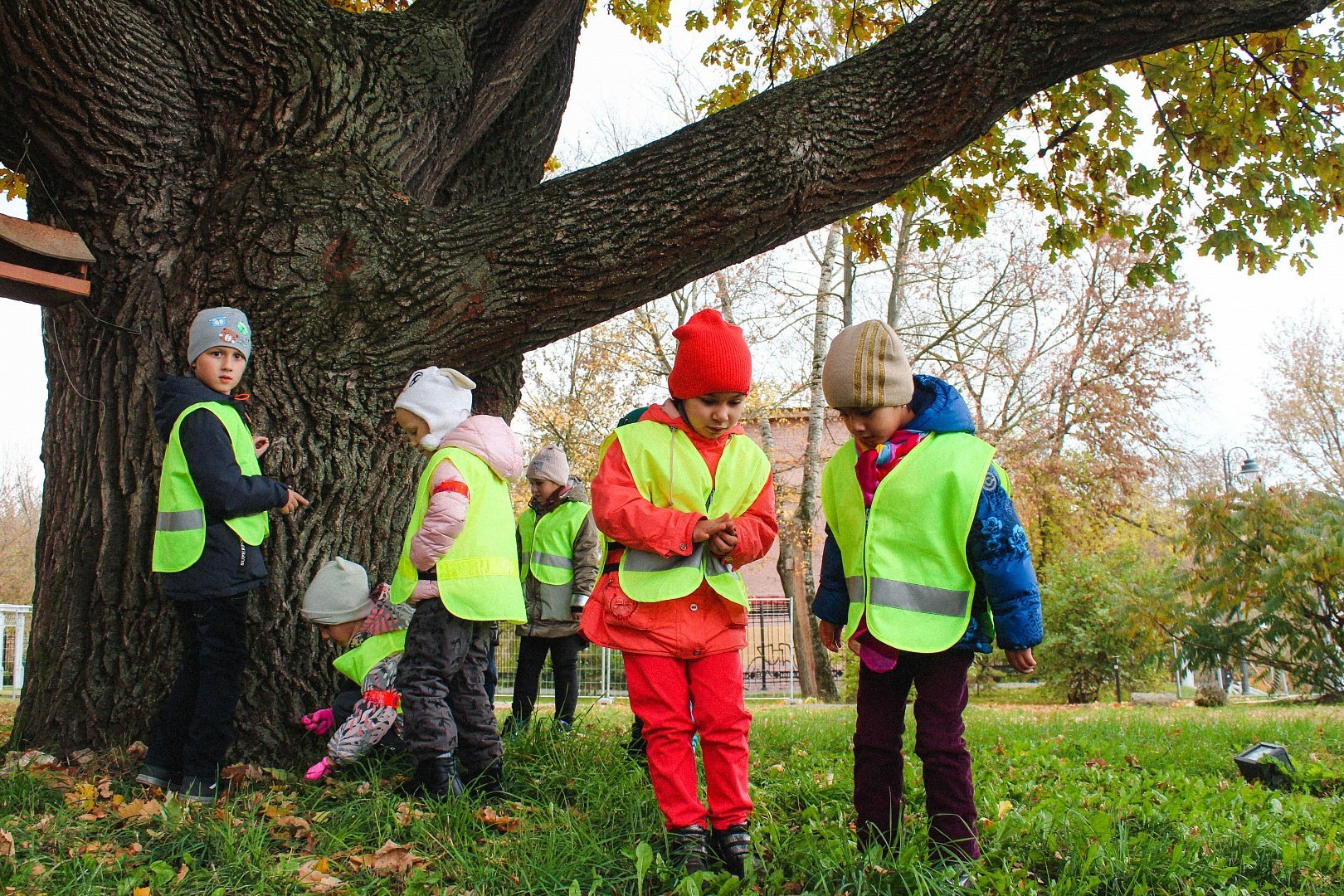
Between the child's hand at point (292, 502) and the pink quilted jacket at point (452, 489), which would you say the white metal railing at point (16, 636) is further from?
the pink quilted jacket at point (452, 489)

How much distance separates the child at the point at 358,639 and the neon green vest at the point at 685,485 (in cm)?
137

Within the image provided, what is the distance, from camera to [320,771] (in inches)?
146

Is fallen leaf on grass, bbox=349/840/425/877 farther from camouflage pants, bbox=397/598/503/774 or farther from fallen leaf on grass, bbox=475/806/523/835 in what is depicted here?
camouflage pants, bbox=397/598/503/774

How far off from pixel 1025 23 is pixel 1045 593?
1193cm

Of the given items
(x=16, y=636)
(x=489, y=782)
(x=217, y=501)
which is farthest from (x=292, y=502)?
(x=16, y=636)

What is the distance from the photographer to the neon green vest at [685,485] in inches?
122

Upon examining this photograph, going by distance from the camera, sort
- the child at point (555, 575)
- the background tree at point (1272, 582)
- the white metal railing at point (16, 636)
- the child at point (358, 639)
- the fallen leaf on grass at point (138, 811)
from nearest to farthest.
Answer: the fallen leaf on grass at point (138, 811) < the child at point (358, 639) < the child at point (555, 575) < the background tree at point (1272, 582) < the white metal railing at point (16, 636)

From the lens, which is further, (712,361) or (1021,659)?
(712,361)

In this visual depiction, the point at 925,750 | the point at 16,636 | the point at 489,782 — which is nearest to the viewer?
the point at 925,750

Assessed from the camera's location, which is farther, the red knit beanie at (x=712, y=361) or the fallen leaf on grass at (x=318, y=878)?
the red knit beanie at (x=712, y=361)

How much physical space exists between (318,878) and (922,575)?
2.01 metres

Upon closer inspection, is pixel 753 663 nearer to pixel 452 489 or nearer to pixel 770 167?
pixel 770 167

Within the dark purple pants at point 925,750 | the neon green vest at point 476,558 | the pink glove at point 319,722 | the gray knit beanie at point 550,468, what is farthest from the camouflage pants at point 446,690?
the gray knit beanie at point 550,468

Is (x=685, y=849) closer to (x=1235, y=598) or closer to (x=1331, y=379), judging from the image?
(x=1235, y=598)
